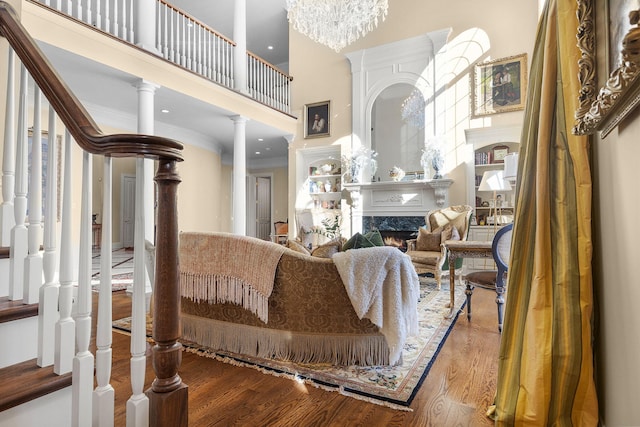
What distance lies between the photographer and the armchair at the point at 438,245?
4.07 m

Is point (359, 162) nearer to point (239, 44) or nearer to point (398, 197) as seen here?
point (398, 197)

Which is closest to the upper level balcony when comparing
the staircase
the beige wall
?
the staircase

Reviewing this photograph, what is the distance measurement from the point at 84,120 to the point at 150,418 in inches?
35.1

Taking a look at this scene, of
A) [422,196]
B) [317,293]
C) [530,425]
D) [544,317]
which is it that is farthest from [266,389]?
[422,196]

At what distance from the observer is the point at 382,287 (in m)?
2.04

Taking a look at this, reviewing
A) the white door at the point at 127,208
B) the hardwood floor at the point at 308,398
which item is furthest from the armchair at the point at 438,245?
the white door at the point at 127,208

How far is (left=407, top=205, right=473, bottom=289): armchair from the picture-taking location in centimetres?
407

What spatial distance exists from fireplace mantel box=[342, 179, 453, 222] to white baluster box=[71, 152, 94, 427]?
543 centimetres

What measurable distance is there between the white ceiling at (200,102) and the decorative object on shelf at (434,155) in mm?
3073

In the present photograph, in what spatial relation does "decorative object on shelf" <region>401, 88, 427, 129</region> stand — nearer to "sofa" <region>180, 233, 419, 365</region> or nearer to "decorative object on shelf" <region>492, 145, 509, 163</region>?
"decorative object on shelf" <region>492, 145, 509, 163</region>

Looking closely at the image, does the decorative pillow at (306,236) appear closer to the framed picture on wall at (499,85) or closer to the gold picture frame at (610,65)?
the framed picture on wall at (499,85)

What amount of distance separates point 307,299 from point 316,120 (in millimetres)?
5605

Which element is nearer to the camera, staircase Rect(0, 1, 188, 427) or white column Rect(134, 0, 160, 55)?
staircase Rect(0, 1, 188, 427)

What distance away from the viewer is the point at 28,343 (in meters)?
1.14
